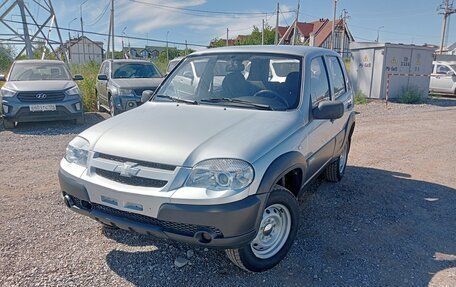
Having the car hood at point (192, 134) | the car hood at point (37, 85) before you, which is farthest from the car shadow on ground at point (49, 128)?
the car hood at point (192, 134)

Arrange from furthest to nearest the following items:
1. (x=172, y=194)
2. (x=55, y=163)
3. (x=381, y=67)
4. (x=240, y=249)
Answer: (x=381, y=67) < (x=55, y=163) < (x=240, y=249) < (x=172, y=194)

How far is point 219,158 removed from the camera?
2256 mm

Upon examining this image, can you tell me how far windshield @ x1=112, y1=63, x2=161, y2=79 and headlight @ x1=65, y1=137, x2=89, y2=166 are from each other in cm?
720

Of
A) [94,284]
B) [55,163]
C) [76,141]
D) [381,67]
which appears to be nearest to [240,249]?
[94,284]

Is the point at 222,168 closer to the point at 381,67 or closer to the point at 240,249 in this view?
the point at 240,249

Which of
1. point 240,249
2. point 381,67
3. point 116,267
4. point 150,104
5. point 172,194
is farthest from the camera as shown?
point 381,67

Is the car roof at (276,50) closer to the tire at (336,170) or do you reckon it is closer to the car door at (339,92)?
the car door at (339,92)

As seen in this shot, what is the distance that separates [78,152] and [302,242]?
2130mm

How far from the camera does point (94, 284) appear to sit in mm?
2523

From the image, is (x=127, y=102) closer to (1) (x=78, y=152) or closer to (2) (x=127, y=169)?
(1) (x=78, y=152)

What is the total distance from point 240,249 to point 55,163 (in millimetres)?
4161

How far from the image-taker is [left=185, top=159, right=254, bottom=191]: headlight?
223 centimetres

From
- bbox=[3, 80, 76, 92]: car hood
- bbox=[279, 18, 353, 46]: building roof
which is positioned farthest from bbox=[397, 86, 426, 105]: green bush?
bbox=[279, 18, 353, 46]: building roof

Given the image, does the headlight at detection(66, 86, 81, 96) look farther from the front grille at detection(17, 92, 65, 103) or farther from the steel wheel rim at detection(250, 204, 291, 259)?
the steel wheel rim at detection(250, 204, 291, 259)
